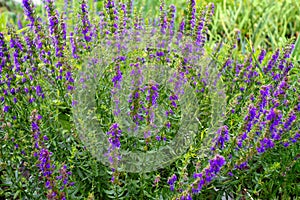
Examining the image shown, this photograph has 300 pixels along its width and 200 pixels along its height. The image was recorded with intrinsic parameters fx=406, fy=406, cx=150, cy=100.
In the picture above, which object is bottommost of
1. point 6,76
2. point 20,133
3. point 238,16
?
point 238,16

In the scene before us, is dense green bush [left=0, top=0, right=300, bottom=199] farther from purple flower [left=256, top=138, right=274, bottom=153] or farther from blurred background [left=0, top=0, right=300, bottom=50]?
blurred background [left=0, top=0, right=300, bottom=50]

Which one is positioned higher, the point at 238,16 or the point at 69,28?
the point at 69,28

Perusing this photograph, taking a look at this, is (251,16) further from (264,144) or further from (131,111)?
(131,111)

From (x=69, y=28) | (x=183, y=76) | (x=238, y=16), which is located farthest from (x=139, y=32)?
A: (x=238, y=16)

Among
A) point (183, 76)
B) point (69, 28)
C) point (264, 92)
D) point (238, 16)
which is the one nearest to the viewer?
point (264, 92)

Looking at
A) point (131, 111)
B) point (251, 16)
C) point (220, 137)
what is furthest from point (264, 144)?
point (251, 16)

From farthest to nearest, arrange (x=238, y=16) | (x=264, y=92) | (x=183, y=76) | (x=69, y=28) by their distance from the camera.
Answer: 1. (x=238, y=16)
2. (x=69, y=28)
3. (x=183, y=76)
4. (x=264, y=92)

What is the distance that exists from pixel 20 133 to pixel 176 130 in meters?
1.01

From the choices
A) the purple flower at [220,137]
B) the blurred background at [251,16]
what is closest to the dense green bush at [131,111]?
the purple flower at [220,137]

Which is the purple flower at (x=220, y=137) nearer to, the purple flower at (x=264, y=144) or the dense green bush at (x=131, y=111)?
the dense green bush at (x=131, y=111)

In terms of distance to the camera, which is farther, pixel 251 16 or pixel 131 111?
pixel 251 16

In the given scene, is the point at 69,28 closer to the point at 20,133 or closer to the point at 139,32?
the point at 139,32

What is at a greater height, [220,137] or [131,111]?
[131,111]

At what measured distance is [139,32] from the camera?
309 centimetres
